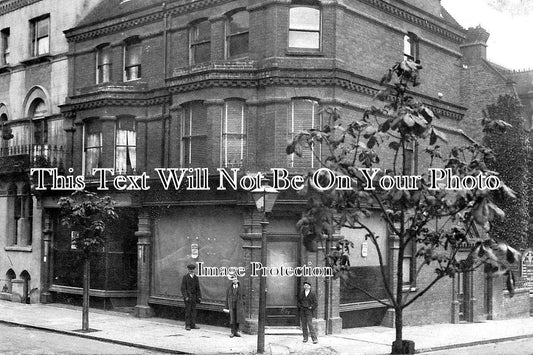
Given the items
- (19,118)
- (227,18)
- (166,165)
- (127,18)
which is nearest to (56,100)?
(19,118)

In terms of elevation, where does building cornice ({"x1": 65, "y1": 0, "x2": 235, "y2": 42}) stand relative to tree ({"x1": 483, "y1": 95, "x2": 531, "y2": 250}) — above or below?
above

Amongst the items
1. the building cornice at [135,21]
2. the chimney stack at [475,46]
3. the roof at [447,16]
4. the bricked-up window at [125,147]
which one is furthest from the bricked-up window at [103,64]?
the chimney stack at [475,46]

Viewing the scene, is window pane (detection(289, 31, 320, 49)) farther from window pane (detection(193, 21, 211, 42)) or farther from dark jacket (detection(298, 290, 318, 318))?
dark jacket (detection(298, 290, 318, 318))

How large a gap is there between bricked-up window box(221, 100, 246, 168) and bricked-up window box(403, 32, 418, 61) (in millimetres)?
7034

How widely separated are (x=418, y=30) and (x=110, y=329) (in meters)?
15.2

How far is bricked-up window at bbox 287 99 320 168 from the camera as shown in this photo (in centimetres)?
2020

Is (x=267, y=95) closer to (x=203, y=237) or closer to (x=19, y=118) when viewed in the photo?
(x=203, y=237)

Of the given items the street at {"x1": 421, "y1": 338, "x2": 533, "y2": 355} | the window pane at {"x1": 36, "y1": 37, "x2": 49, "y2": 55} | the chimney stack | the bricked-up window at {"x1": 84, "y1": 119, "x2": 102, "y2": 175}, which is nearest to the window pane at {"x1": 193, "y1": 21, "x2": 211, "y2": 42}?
the bricked-up window at {"x1": 84, "y1": 119, "x2": 102, "y2": 175}

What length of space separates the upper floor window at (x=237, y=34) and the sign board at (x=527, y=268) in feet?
47.0

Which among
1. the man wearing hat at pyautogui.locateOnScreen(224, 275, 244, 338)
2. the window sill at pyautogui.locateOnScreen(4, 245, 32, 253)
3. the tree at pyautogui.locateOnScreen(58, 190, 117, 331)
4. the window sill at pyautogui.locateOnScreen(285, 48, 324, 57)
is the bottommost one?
the man wearing hat at pyautogui.locateOnScreen(224, 275, 244, 338)

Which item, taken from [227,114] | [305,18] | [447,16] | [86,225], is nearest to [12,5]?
[227,114]

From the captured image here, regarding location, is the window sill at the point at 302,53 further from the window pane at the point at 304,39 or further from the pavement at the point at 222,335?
the pavement at the point at 222,335

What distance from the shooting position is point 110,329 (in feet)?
66.2

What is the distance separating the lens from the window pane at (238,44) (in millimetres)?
21469
